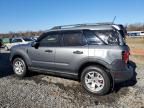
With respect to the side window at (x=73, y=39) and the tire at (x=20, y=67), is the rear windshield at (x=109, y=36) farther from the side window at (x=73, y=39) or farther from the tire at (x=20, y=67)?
the tire at (x=20, y=67)

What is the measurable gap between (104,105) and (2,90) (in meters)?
3.08

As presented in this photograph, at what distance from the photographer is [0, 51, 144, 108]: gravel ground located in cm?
526

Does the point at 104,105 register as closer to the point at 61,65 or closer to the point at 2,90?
the point at 61,65

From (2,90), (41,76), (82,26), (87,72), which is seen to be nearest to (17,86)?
(2,90)

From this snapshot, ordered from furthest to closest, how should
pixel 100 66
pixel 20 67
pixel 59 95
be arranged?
pixel 20 67 < pixel 100 66 < pixel 59 95

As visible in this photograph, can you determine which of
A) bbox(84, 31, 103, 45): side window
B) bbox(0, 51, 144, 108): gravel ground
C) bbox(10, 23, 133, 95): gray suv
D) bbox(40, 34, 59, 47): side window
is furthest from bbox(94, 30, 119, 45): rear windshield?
bbox(40, 34, 59, 47): side window

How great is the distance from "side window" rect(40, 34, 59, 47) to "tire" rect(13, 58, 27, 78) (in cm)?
120

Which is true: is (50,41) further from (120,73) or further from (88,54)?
(120,73)

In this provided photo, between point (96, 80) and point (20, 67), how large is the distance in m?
3.33

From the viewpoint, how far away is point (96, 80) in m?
6.07

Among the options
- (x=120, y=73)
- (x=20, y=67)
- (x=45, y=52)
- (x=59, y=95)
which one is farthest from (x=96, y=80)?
(x=20, y=67)

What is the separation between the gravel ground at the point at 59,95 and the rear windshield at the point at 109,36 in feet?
4.90

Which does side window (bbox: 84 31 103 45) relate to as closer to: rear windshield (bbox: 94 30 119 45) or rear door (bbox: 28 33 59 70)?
rear windshield (bbox: 94 30 119 45)

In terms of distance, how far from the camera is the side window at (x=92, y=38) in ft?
20.0
